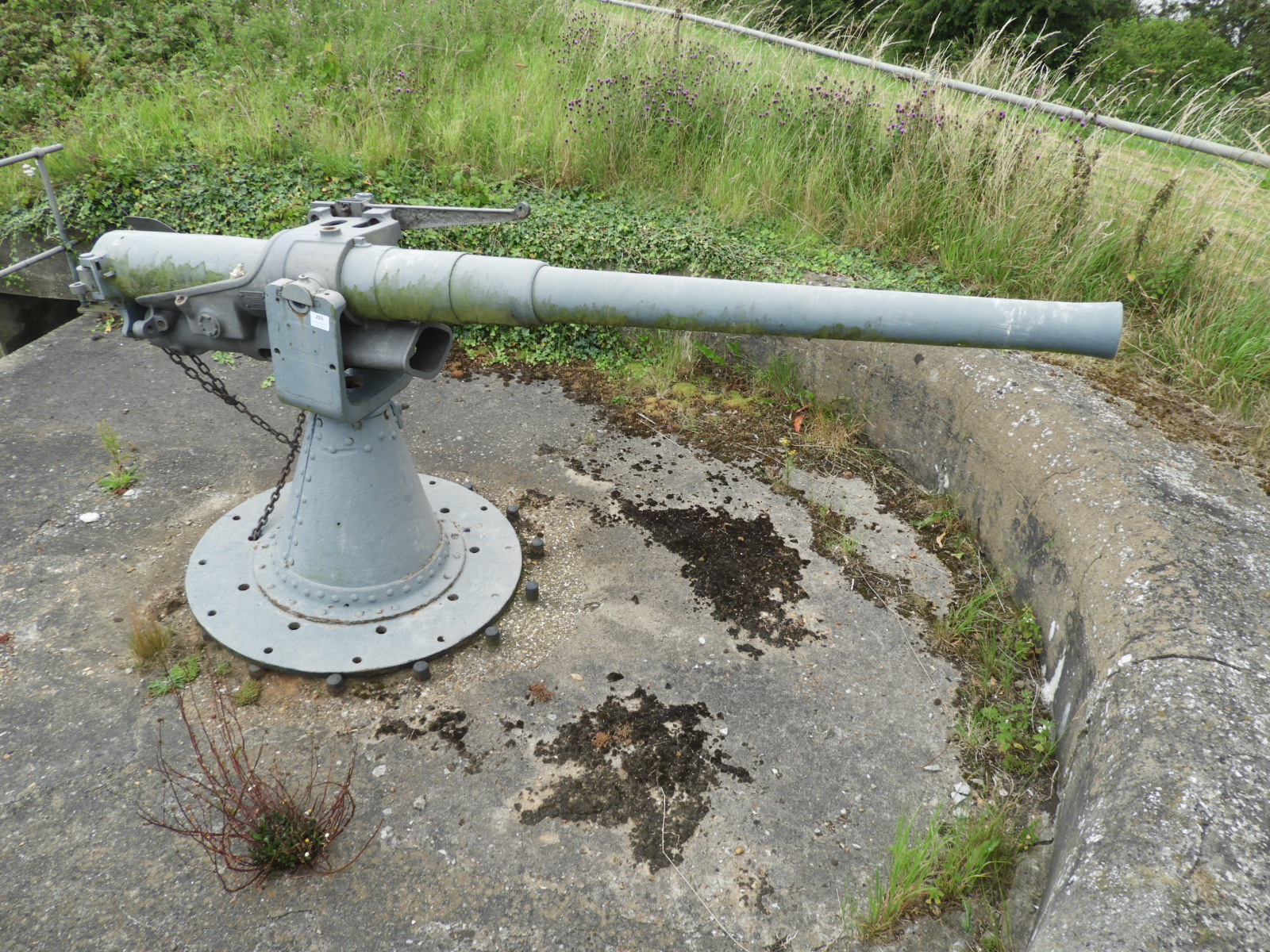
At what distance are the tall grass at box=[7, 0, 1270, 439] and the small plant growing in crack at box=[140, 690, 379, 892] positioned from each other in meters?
3.97

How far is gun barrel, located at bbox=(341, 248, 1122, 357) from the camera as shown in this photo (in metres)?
1.72

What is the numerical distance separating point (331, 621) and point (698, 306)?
1757 mm

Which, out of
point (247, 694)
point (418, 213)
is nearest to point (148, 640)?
point (247, 694)

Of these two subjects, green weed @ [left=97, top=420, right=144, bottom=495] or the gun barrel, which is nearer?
the gun barrel

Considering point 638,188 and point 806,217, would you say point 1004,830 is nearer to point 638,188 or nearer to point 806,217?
point 806,217

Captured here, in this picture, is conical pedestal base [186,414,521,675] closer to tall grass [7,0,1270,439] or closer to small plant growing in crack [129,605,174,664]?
small plant growing in crack [129,605,174,664]

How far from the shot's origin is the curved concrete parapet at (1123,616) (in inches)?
60.2

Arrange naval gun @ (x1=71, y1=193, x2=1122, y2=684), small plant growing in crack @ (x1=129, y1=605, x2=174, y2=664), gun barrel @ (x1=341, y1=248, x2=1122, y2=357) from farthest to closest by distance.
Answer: small plant growing in crack @ (x1=129, y1=605, x2=174, y2=664) < naval gun @ (x1=71, y1=193, x2=1122, y2=684) < gun barrel @ (x1=341, y1=248, x2=1122, y2=357)

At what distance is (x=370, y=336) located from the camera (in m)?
2.29

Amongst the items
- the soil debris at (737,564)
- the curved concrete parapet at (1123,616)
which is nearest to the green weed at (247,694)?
the soil debris at (737,564)

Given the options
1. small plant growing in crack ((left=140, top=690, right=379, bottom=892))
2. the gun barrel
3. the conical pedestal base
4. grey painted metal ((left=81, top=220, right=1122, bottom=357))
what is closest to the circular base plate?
the conical pedestal base

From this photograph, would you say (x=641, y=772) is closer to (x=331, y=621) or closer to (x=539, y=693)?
(x=539, y=693)

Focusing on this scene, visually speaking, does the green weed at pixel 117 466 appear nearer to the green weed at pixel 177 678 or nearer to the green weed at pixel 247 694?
the green weed at pixel 177 678

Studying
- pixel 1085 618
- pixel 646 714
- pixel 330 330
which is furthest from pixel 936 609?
pixel 330 330
